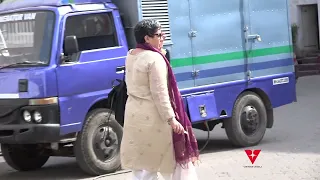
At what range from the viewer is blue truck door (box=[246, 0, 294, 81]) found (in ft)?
36.1

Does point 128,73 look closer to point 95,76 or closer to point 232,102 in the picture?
point 95,76

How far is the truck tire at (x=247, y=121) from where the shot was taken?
1088 centimetres

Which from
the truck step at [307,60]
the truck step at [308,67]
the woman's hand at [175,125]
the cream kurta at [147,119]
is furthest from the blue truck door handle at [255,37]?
the truck step at [307,60]

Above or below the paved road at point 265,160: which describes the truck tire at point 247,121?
above

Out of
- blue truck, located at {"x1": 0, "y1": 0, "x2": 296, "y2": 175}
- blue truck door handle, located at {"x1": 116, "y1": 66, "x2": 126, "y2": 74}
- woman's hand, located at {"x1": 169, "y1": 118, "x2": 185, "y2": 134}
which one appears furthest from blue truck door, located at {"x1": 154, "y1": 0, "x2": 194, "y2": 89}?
woman's hand, located at {"x1": 169, "y1": 118, "x2": 185, "y2": 134}

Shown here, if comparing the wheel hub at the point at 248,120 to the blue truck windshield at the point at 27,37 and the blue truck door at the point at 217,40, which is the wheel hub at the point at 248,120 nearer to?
the blue truck door at the point at 217,40

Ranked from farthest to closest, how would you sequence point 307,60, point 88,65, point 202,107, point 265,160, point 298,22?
point 298,22 < point 307,60 < point 202,107 < point 265,160 < point 88,65

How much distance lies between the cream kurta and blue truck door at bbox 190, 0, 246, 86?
4098 millimetres

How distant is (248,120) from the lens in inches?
436

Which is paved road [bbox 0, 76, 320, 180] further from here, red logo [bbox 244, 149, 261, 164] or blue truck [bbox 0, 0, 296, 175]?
blue truck [bbox 0, 0, 296, 175]

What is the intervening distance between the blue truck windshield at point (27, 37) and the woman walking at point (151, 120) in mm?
2851

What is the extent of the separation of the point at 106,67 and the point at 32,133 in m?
1.36

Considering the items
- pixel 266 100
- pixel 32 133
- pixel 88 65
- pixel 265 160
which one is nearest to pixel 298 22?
pixel 266 100

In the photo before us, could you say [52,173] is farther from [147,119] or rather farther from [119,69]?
[147,119]
